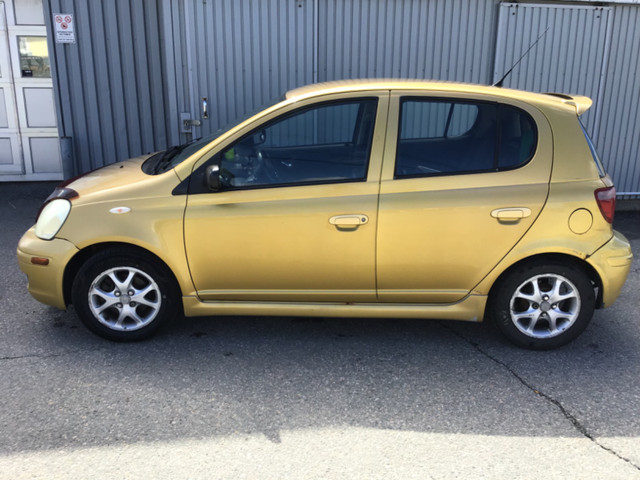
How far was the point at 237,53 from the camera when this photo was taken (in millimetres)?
6934

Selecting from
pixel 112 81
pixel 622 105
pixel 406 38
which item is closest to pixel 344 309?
pixel 406 38

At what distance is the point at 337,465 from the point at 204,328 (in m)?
1.78

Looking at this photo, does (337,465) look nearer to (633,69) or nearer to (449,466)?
(449,466)

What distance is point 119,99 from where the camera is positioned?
7.14 meters

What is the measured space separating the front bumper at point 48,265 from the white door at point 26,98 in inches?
193

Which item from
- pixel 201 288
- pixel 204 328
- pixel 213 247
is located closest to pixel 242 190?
pixel 213 247

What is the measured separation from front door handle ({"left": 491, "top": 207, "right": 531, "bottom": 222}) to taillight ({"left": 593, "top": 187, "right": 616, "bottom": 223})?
473 mm

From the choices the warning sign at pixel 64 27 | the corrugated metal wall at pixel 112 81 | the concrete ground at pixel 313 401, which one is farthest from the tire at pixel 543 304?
the warning sign at pixel 64 27

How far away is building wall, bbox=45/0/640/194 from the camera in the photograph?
6875 millimetres

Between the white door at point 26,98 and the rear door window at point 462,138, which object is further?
the white door at point 26,98

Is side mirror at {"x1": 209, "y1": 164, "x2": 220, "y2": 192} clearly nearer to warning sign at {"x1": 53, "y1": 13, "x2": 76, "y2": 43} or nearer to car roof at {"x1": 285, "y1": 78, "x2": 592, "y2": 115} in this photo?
car roof at {"x1": 285, "y1": 78, "x2": 592, "y2": 115}

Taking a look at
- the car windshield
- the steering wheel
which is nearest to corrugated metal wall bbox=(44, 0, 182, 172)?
the car windshield

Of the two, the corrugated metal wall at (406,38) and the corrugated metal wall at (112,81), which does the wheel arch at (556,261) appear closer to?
the corrugated metal wall at (406,38)

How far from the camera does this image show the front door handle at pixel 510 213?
12.5ft
